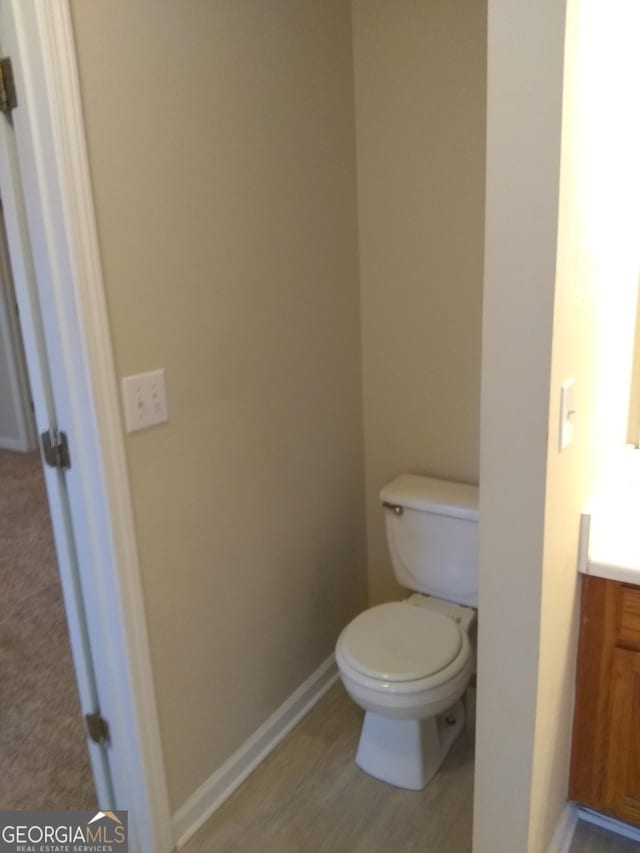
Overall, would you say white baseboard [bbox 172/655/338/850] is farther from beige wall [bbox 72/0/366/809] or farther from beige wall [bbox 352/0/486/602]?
beige wall [bbox 352/0/486/602]

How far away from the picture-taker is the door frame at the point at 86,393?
4.13 feet

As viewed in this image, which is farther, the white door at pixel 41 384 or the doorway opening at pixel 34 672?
the doorway opening at pixel 34 672

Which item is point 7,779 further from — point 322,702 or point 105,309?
point 105,309

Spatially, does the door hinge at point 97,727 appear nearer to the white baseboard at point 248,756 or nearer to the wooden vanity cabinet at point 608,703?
the white baseboard at point 248,756

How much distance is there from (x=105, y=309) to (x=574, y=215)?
891 millimetres

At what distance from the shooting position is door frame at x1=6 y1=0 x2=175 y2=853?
126cm

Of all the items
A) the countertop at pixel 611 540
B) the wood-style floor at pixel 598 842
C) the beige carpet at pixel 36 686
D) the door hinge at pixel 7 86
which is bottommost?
the beige carpet at pixel 36 686

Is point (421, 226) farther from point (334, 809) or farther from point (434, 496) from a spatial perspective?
point (334, 809)

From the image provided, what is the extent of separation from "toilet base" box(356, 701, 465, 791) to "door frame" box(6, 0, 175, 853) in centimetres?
58

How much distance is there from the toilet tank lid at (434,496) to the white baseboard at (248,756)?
0.66 meters

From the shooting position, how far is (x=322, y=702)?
7.43 ft

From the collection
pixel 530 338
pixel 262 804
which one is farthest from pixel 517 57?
pixel 262 804

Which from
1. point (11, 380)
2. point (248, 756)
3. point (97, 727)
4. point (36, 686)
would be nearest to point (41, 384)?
point (97, 727)

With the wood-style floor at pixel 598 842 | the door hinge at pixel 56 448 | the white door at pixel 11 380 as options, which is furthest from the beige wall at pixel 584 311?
the white door at pixel 11 380
